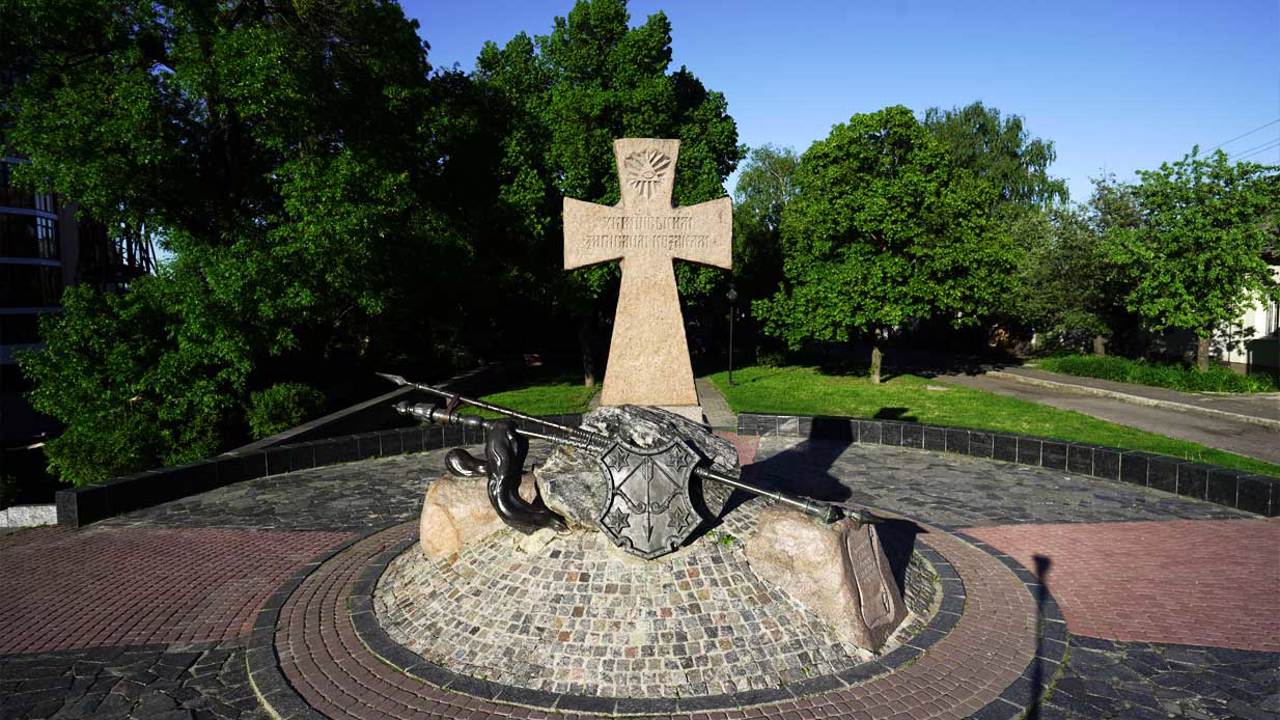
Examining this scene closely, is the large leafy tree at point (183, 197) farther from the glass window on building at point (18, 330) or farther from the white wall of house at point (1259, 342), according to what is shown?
the white wall of house at point (1259, 342)

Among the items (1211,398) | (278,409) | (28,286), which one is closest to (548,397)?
(278,409)

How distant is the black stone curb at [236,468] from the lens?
36.8ft

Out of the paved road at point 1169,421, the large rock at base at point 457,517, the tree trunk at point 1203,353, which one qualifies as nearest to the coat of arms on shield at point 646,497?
the large rock at base at point 457,517

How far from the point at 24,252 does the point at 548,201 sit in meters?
37.0

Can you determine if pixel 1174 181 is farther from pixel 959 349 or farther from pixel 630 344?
pixel 630 344

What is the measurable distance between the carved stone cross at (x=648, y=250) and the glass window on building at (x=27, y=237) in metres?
48.0

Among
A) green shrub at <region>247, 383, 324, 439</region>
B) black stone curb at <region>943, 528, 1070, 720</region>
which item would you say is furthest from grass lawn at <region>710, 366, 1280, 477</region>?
green shrub at <region>247, 383, 324, 439</region>

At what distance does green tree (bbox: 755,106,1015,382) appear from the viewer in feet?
90.3

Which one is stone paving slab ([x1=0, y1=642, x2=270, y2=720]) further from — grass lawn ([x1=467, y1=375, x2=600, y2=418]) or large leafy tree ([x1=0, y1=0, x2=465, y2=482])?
grass lawn ([x1=467, y1=375, x2=600, y2=418])

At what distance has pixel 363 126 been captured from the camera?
20000 mm

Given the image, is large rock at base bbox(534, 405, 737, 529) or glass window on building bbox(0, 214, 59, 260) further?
glass window on building bbox(0, 214, 59, 260)

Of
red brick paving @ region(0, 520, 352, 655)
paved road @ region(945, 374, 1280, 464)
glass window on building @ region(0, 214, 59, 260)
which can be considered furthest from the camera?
glass window on building @ region(0, 214, 59, 260)

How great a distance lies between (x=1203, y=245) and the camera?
26.6 metres

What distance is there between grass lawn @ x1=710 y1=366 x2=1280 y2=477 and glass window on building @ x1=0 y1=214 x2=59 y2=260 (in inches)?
1650
